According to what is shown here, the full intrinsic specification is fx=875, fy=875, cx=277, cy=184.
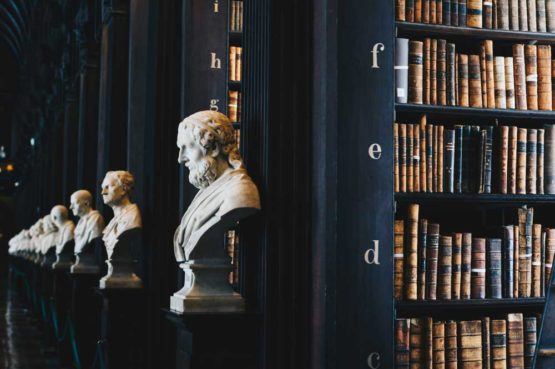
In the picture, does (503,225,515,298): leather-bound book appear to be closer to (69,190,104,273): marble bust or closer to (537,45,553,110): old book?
(537,45,553,110): old book

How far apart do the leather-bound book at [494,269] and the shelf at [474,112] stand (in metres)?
0.55

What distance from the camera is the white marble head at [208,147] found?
10.9 feet

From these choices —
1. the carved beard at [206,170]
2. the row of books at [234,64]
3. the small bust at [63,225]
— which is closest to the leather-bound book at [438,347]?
the carved beard at [206,170]

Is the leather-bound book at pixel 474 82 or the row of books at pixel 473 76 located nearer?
the row of books at pixel 473 76

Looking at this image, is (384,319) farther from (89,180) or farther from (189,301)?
(89,180)

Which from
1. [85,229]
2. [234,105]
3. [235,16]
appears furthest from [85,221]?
[235,16]

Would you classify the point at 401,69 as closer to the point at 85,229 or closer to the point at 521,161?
the point at 521,161

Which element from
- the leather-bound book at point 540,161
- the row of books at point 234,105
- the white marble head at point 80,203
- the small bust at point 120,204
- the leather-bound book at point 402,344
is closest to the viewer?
the leather-bound book at point 402,344

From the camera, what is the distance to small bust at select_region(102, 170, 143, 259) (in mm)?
5500

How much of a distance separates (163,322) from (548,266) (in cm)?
256

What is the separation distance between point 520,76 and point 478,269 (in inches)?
35.4

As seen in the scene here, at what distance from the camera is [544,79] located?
3.90 meters

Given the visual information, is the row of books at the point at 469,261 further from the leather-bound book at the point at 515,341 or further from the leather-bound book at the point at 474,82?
the leather-bound book at the point at 474,82

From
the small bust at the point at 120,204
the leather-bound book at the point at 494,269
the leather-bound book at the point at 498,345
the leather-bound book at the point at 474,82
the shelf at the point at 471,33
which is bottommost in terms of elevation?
the leather-bound book at the point at 498,345
